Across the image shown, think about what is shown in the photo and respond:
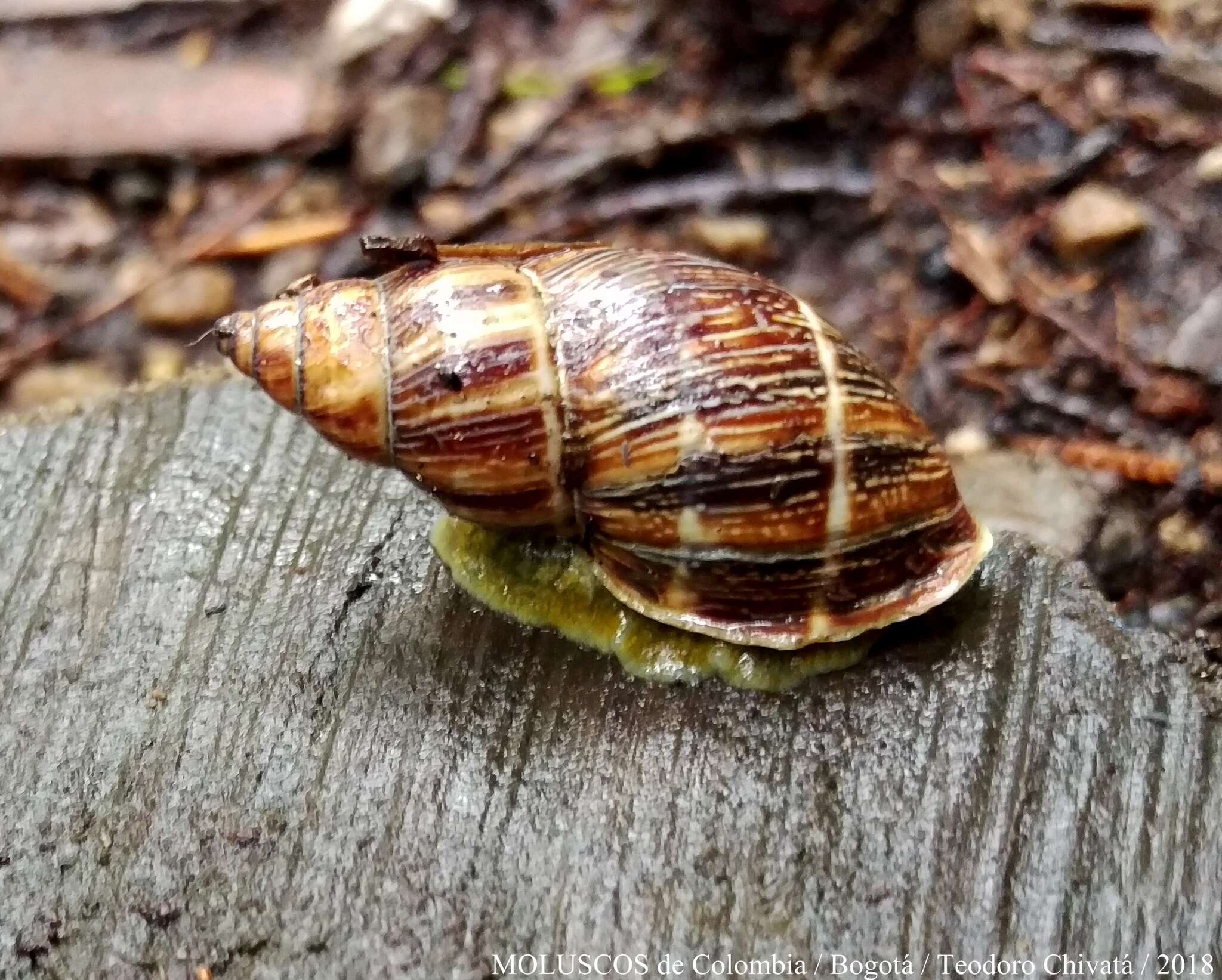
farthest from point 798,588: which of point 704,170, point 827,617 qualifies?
point 704,170

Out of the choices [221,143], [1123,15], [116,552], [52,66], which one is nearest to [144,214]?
[221,143]

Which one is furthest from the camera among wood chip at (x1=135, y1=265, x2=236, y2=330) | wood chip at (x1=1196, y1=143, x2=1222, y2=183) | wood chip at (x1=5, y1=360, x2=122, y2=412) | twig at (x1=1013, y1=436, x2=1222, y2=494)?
wood chip at (x1=135, y1=265, x2=236, y2=330)

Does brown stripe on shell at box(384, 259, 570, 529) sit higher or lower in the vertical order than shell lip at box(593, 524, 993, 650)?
higher

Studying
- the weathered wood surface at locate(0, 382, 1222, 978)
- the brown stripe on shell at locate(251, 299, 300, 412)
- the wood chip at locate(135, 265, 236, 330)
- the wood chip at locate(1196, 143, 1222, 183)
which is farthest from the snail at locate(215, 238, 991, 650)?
the wood chip at locate(135, 265, 236, 330)

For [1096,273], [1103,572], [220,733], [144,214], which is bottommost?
[1103,572]

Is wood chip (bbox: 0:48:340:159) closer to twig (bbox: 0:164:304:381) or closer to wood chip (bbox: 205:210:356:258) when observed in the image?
twig (bbox: 0:164:304:381)

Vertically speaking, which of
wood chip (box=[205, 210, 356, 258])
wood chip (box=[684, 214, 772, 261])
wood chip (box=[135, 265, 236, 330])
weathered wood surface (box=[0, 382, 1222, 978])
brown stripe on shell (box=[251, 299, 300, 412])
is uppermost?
brown stripe on shell (box=[251, 299, 300, 412])

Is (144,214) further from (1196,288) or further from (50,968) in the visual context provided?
(1196,288)

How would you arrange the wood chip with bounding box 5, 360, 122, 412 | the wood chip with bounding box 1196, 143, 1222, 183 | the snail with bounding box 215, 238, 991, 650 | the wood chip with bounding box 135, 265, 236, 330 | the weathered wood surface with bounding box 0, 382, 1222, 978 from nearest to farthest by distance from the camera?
the weathered wood surface with bounding box 0, 382, 1222, 978 < the snail with bounding box 215, 238, 991, 650 < the wood chip with bounding box 1196, 143, 1222, 183 < the wood chip with bounding box 5, 360, 122, 412 < the wood chip with bounding box 135, 265, 236, 330
